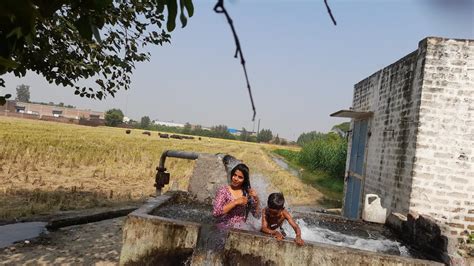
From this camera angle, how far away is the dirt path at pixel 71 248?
591 cm

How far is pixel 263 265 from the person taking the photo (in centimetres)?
450

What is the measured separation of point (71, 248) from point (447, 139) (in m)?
6.80

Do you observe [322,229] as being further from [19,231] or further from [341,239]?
[19,231]

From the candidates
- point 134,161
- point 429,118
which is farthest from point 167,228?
point 134,161

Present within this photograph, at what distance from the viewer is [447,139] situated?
723cm

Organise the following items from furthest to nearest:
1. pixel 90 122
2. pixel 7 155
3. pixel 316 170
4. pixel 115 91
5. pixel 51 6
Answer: pixel 90 122
pixel 316 170
pixel 7 155
pixel 115 91
pixel 51 6

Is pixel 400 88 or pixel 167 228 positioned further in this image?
pixel 400 88

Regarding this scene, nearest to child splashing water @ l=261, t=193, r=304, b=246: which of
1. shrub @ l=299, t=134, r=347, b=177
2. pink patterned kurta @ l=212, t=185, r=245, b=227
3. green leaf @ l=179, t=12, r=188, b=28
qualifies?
pink patterned kurta @ l=212, t=185, r=245, b=227

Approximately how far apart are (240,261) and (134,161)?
17.5m

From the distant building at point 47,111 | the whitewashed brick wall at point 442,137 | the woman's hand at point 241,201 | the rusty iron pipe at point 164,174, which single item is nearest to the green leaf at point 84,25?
the woman's hand at point 241,201

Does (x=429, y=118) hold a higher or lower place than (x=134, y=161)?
higher

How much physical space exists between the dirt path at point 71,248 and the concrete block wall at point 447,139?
5406 millimetres

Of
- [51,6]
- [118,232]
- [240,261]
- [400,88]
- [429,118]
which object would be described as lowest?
[118,232]

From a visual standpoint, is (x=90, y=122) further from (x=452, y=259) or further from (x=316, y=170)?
(x=452, y=259)
